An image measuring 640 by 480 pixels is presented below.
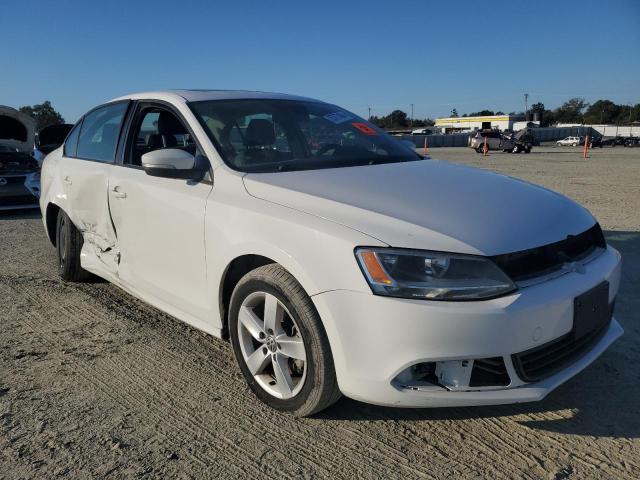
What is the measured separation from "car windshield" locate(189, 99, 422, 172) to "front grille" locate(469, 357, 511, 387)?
1.46 meters

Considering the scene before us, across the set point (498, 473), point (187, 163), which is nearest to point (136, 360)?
point (187, 163)

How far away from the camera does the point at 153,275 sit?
3395mm

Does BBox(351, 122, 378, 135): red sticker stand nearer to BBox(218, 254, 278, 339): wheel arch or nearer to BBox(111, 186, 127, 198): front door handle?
BBox(218, 254, 278, 339): wheel arch

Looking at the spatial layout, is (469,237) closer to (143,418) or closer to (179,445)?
(179,445)

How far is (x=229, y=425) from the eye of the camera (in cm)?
261

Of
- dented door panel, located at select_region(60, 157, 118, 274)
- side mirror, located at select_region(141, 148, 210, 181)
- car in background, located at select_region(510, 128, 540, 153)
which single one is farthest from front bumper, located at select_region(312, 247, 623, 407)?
car in background, located at select_region(510, 128, 540, 153)

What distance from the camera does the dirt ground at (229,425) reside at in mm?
2279

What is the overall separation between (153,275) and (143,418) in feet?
3.26

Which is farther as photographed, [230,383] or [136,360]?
[136,360]

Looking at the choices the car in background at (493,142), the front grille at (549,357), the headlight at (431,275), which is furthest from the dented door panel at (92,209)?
the car in background at (493,142)

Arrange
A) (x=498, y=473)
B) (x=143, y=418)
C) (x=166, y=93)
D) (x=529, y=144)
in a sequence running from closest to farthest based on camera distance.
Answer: (x=498, y=473)
(x=143, y=418)
(x=166, y=93)
(x=529, y=144)

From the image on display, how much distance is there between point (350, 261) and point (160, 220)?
1484mm

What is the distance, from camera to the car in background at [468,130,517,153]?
3284 cm

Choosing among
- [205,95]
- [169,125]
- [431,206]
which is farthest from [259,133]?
[431,206]
